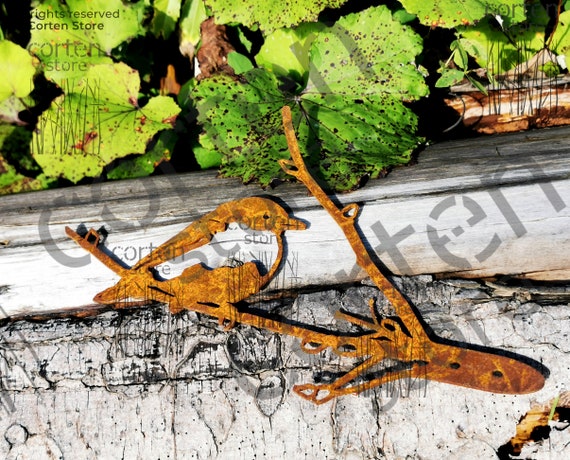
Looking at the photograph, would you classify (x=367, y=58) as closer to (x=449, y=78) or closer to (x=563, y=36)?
(x=449, y=78)

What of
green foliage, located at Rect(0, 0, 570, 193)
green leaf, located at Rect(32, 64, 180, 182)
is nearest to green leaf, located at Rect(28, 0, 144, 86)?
green foliage, located at Rect(0, 0, 570, 193)

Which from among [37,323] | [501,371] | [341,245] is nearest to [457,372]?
[501,371]

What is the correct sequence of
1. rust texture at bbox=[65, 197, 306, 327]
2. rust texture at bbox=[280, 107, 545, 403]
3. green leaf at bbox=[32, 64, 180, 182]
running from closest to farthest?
rust texture at bbox=[280, 107, 545, 403] < rust texture at bbox=[65, 197, 306, 327] < green leaf at bbox=[32, 64, 180, 182]

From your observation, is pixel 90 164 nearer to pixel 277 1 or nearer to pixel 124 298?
pixel 124 298

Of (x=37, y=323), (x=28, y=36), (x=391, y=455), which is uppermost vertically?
(x=28, y=36)

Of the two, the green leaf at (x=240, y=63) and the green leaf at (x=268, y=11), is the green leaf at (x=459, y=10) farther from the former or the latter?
the green leaf at (x=240, y=63)

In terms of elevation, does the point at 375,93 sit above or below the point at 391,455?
above

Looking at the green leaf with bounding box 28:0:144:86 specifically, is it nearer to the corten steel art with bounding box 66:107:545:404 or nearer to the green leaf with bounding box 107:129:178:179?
the green leaf with bounding box 107:129:178:179
